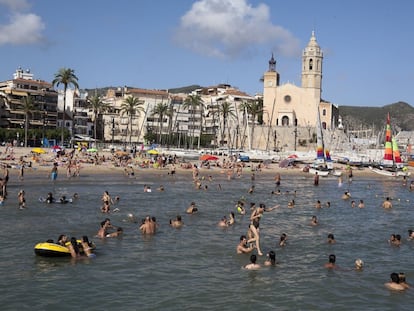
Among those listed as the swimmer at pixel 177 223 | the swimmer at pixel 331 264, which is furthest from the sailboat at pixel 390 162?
the swimmer at pixel 331 264

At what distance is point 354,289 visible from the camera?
1533cm

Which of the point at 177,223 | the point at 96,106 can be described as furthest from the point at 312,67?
the point at 177,223

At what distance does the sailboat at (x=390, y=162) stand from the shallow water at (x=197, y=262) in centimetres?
3182

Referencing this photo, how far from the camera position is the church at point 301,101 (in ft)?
377

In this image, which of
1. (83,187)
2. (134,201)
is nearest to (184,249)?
(134,201)

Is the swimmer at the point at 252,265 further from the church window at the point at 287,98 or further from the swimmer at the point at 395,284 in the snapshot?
the church window at the point at 287,98

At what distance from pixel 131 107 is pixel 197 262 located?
7541 centimetres

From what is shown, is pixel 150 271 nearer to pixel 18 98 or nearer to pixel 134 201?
pixel 134 201

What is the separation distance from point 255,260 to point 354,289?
3.19 metres

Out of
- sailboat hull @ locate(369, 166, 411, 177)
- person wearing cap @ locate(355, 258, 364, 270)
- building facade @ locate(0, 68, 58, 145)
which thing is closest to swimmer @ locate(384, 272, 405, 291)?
person wearing cap @ locate(355, 258, 364, 270)

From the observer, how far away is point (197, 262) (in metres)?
17.7

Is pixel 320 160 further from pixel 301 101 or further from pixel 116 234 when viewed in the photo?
pixel 301 101

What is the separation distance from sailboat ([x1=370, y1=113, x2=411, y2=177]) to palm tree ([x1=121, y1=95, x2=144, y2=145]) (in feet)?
138

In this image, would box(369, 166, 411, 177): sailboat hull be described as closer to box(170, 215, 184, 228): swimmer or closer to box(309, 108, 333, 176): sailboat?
box(309, 108, 333, 176): sailboat
